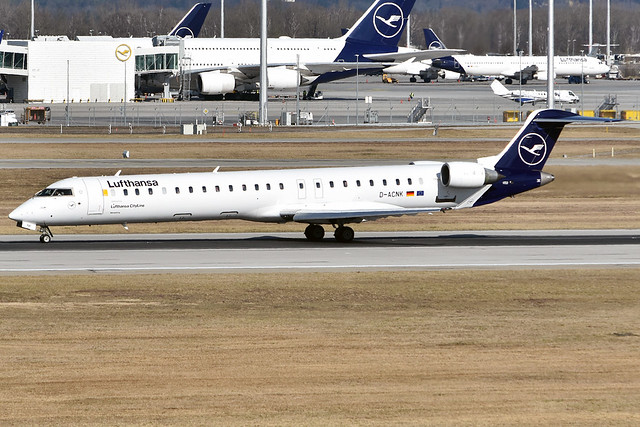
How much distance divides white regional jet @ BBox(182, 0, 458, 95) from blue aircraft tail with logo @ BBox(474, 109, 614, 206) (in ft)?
261

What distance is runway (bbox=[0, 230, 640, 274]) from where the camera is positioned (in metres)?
36.6

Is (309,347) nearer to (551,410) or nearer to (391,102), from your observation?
(551,410)

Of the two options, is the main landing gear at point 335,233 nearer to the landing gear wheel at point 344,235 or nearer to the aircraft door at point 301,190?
the landing gear wheel at point 344,235

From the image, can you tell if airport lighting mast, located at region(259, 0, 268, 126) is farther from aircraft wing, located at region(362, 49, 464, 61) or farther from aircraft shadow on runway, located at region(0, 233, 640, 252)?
aircraft shadow on runway, located at region(0, 233, 640, 252)

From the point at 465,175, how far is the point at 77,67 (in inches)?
3509

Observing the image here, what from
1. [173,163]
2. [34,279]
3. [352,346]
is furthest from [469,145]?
[352,346]

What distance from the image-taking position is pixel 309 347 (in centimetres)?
2527

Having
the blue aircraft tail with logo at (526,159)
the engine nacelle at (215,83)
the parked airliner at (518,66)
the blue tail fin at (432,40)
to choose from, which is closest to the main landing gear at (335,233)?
the blue aircraft tail with logo at (526,159)

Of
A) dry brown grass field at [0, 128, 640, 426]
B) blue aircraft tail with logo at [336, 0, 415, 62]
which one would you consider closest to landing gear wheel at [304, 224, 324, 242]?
dry brown grass field at [0, 128, 640, 426]

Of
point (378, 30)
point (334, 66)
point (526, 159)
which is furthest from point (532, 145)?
point (378, 30)

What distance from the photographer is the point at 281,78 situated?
406 feet

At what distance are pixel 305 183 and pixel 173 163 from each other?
2971 cm

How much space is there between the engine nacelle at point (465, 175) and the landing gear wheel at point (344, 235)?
4.03m

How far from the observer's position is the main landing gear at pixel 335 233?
4303 centimetres
